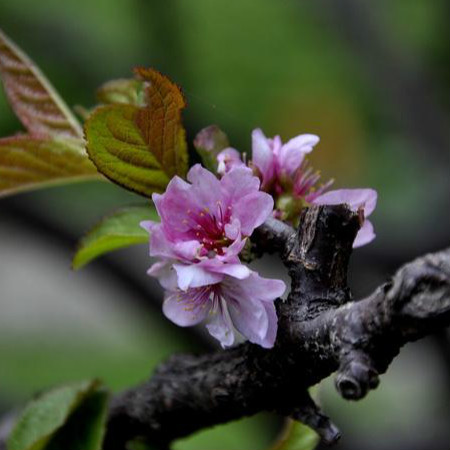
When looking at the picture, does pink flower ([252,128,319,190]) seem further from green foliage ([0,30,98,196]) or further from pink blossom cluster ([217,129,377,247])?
Result: green foliage ([0,30,98,196])

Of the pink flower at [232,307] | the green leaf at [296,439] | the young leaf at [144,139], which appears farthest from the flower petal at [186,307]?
the green leaf at [296,439]

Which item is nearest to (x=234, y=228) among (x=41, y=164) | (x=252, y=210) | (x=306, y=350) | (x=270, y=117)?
(x=252, y=210)

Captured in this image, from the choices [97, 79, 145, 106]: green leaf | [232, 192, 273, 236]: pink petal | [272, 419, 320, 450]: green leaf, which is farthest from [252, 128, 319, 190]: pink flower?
[272, 419, 320, 450]: green leaf

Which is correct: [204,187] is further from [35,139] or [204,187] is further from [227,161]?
[35,139]

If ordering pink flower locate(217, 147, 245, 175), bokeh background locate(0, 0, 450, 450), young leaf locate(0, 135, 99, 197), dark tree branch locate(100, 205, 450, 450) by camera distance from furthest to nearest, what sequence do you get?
bokeh background locate(0, 0, 450, 450) < young leaf locate(0, 135, 99, 197) < pink flower locate(217, 147, 245, 175) < dark tree branch locate(100, 205, 450, 450)

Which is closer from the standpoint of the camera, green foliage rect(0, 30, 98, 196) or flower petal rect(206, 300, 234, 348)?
flower petal rect(206, 300, 234, 348)

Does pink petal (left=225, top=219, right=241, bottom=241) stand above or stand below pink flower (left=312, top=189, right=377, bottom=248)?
below

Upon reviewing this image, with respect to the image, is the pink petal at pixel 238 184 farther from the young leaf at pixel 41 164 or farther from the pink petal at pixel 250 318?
the young leaf at pixel 41 164

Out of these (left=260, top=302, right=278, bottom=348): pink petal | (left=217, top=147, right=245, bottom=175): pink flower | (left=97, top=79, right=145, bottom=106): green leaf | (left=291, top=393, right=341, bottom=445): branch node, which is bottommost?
(left=291, top=393, right=341, bottom=445): branch node
